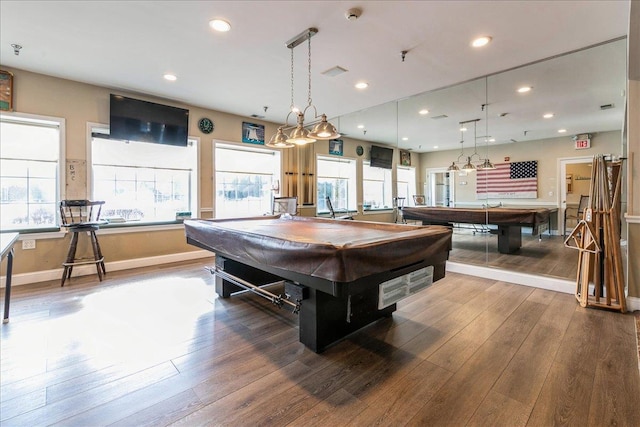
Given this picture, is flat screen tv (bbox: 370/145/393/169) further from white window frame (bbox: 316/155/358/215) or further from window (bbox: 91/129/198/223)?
window (bbox: 91/129/198/223)

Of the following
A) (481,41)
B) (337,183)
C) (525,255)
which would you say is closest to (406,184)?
(337,183)

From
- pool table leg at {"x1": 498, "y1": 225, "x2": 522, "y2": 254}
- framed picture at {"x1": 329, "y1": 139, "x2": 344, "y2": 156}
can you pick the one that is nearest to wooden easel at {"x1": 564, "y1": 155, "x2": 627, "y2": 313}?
pool table leg at {"x1": 498, "y1": 225, "x2": 522, "y2": 254}

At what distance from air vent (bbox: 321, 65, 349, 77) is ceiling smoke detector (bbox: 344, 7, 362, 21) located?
1058 mm

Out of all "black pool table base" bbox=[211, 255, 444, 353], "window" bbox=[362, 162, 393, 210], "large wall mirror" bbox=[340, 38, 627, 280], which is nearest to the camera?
"black pool table base" bbox=[211, 255, 444, 353]

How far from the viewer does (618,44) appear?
Result: 309 centimetres

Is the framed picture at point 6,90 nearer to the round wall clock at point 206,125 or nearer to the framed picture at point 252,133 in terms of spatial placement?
the round wall clock at point 206,125

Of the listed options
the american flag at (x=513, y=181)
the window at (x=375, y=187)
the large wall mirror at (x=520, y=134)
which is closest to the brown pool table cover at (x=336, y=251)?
the large wall mirror at (x=520, y=134)

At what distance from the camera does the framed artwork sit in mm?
6332

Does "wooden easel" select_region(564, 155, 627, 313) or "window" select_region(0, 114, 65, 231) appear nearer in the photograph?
"wooden easel" select_region(564, 155, 627, 313)

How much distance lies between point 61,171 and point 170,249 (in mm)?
1932

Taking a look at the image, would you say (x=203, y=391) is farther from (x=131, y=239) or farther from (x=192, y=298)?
(x=131, y=239)

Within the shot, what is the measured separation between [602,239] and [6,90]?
7.36 m

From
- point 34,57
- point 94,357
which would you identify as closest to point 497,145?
point 94,357

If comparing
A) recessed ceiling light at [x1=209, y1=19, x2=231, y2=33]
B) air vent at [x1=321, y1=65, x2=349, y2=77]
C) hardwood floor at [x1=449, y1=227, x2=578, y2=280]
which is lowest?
hardwood floor at [x1=449, y1=227, x2=578, y2=280]
